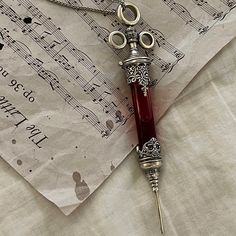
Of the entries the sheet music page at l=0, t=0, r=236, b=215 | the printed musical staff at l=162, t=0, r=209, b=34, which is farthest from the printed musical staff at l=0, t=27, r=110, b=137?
the printed musical staff at l=162, t=0, r=209, b=34

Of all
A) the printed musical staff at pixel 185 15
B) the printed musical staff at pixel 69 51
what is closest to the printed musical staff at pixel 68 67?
the printed musical staff at pixel 69 51

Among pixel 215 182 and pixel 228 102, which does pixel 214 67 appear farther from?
pixel 215 182

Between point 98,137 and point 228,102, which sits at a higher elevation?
point 228,102

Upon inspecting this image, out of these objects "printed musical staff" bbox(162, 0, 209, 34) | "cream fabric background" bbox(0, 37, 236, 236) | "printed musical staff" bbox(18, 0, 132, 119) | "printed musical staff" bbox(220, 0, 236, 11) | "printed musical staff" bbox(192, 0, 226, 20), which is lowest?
"cream fabric background" bbox(0, 37, 236, 236)

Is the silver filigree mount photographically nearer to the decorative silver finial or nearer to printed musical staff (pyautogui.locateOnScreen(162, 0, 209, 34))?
the decorative silver finial

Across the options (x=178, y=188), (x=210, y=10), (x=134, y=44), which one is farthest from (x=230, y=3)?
(x=178, y=188)

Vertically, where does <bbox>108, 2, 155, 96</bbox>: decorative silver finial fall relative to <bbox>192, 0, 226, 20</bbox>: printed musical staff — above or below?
below

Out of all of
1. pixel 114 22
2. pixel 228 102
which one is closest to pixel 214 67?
pixel 228 102

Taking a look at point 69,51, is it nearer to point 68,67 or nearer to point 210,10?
point 68,67

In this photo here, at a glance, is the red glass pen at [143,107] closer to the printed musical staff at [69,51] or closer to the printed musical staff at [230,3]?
the printed musical staff at [69,51]
